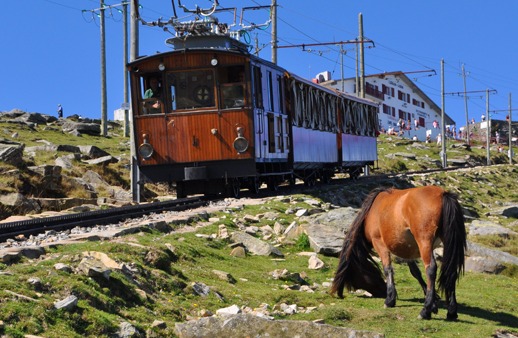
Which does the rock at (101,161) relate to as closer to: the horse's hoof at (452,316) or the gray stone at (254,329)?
the horse's hoof at (452,316)

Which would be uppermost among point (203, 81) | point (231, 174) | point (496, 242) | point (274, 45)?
point (274, 45)

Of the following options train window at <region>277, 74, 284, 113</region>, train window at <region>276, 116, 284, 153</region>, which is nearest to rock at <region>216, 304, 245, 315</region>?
train window at <region>276, 116, 284, 153</region>

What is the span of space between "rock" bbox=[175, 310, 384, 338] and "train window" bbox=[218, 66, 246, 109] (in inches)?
550

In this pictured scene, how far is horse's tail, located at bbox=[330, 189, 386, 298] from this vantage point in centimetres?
973

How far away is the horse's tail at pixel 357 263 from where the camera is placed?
383 inches

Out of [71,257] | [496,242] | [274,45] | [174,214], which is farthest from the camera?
[274,45]

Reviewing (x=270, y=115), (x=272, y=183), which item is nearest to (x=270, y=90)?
(x=270, y=115)

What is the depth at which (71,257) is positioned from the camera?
28.8 ft

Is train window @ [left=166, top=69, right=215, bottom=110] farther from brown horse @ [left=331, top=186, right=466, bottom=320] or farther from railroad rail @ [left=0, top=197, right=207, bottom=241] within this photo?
brown horse @ [left=331, top=186, right=466, bottom=320]

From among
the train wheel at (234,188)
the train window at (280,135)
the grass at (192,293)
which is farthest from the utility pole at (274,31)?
the grass at (192,293)

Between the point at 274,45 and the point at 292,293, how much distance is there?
26072 millimetres

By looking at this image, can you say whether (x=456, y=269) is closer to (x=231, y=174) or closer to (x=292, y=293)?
(x=292, y=293)

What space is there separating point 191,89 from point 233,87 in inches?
43.3

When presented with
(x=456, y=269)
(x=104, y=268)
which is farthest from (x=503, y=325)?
(x=104, y=268)
